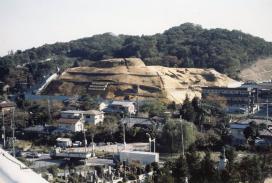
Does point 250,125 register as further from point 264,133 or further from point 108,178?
point 108,178

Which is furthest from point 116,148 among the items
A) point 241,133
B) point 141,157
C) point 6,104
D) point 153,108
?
A: point 6,104

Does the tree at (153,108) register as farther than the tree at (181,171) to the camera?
Yes

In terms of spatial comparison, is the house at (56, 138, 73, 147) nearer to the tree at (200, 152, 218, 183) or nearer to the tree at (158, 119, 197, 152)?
the tree at (158, 119, 197, 152)

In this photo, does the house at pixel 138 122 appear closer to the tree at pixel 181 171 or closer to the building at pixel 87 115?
the building at pixel 87 115

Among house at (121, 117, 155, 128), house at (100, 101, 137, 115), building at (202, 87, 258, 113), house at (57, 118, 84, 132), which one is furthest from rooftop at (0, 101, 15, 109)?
building at (202, 87, 258, 113)

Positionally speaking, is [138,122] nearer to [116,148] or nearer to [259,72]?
[116,148]

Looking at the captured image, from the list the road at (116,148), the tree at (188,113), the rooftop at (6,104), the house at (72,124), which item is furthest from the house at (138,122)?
the rooftop at (6,104)
